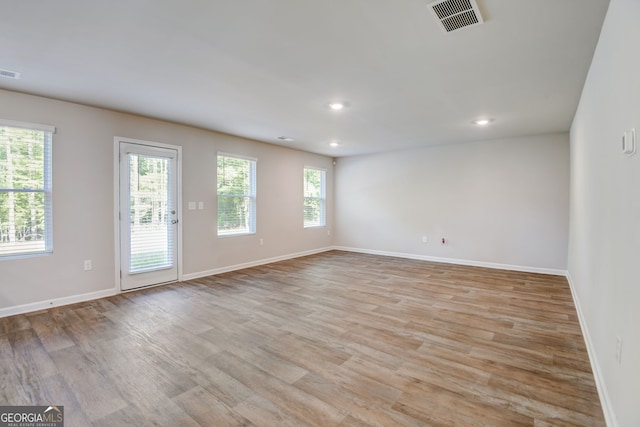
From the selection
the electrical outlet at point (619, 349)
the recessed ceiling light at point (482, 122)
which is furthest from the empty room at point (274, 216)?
the recessed ceiling light at point (482, 122)

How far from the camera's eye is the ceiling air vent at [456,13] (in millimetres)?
1824

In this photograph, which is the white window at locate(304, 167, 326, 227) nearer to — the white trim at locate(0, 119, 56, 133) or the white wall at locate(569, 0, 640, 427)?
the white trim at locate(0, 119, 56, 133)

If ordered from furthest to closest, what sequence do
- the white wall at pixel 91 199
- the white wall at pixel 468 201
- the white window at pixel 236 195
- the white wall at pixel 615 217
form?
the white window at pixel 236 195, the white wall at pixel 468 201, the white wall at pixel 91 199, the white wall at pixel 615 217

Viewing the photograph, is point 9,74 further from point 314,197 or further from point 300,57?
point 314,197

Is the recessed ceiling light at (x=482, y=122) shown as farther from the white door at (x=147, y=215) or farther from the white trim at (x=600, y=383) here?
the white door at (x=147, y=215)

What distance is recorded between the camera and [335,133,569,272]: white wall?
5230 mm

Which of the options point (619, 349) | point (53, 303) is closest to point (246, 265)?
point (53, 303)

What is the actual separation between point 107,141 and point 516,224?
6.67 meters

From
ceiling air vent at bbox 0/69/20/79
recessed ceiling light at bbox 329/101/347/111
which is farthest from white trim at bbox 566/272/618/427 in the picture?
ceiling air vent at bbox 0/69/20/79

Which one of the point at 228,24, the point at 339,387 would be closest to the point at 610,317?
the point at 339,387

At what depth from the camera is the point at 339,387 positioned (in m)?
2.06

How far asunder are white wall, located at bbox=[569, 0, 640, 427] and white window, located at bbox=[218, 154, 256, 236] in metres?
4.90

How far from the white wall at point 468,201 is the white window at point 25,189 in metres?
5.76

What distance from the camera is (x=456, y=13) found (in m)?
1.92
